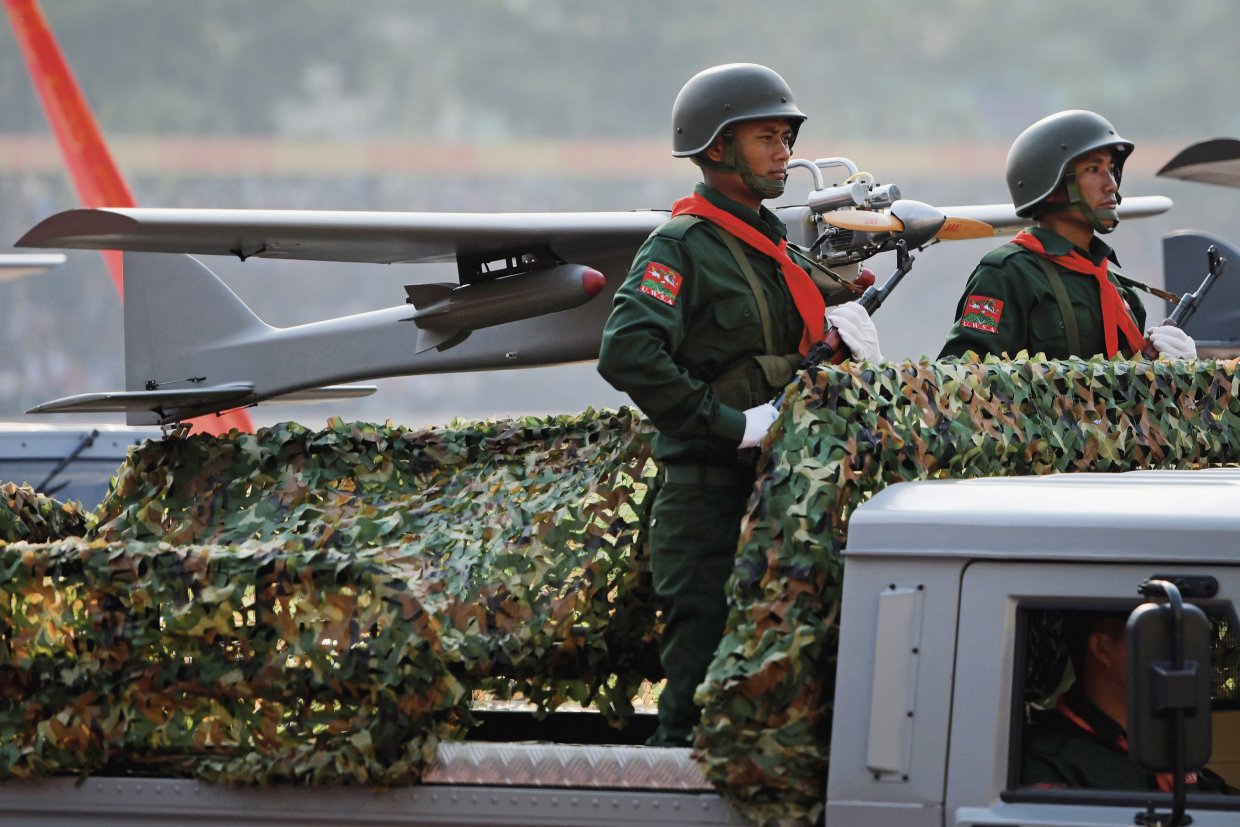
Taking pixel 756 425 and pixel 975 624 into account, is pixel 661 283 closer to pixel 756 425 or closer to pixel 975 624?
pixel 756 425

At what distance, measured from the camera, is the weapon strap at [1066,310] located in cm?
500

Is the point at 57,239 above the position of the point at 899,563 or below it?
above

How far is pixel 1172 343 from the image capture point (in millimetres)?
5016

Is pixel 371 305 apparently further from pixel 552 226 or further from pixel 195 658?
pixel 195 658

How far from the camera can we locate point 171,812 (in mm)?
3246

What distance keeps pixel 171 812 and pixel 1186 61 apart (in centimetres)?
3394

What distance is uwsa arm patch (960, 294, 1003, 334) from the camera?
16.3 ft

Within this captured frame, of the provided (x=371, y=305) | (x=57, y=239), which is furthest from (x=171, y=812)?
(x=371, y=305)

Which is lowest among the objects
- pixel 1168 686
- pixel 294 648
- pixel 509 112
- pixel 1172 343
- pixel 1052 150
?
pixel 294 648

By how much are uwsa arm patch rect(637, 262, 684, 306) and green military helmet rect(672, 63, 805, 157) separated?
401 millimetres

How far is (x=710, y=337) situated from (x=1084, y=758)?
145 cm

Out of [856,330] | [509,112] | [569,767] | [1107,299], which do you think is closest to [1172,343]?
[1107,299]

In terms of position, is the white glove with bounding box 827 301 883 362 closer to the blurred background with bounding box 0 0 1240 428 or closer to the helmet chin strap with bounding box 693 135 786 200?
the helmet chin strap with bounding box 693 135 786 200

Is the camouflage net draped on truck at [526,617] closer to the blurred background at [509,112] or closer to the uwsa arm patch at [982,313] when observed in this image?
the uwsa arm patch at [982,313]
